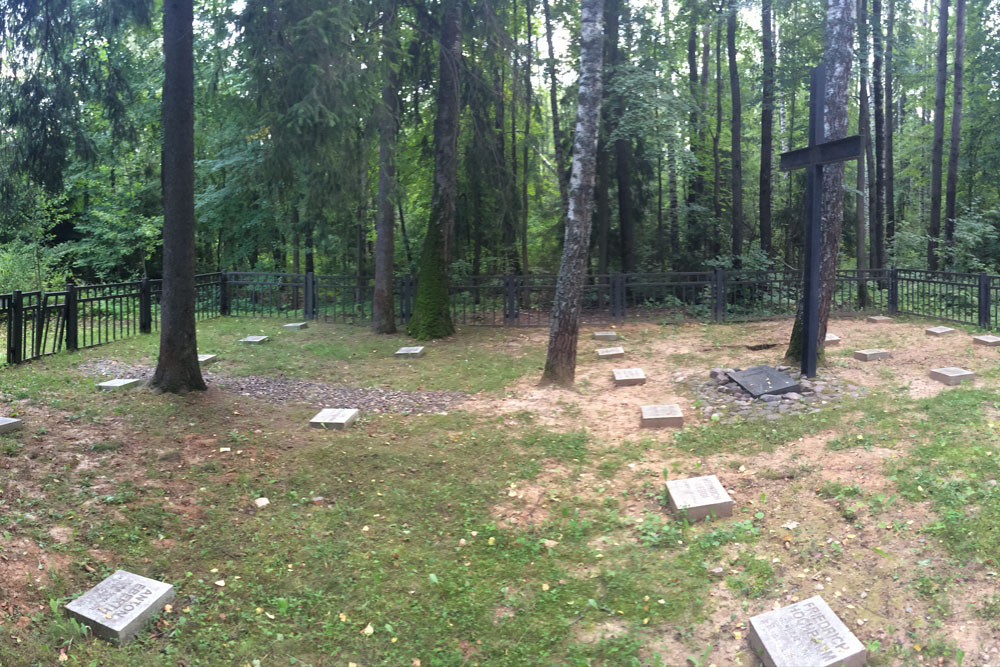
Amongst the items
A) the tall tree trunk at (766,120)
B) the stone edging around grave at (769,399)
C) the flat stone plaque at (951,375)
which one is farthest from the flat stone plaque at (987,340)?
the tall tree trunk at (766,120)

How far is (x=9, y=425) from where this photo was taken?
18.2 feet

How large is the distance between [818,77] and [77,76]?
8692 millimetres

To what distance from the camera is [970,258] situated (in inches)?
653

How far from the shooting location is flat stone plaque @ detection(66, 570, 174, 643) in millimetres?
3275

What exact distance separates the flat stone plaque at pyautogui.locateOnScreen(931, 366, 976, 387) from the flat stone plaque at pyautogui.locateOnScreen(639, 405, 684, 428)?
319 cm

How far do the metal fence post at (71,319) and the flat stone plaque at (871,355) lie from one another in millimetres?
11821

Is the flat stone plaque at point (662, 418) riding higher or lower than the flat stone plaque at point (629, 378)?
lower

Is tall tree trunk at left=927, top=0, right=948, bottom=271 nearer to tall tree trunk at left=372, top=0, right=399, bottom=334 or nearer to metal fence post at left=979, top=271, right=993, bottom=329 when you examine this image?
metal fence post at left=979, top=271, right=993, bottom=329

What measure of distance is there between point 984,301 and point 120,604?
13.4m

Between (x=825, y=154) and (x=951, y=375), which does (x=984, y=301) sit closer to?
(x=951, y=375)

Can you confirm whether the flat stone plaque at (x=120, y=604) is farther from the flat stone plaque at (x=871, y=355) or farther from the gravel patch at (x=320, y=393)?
the flat stone plaque at (x=871, y=355)

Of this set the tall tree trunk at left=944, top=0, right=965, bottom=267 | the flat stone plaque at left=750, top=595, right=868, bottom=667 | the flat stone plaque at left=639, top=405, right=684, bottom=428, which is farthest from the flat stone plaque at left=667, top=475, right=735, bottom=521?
the tall tree trunk at left=944, top=0, right=965, bottom=267

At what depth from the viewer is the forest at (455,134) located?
7.50 meters

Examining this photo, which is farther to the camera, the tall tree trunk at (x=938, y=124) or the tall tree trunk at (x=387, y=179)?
the tall tree trunk at (x=938, y=124)
